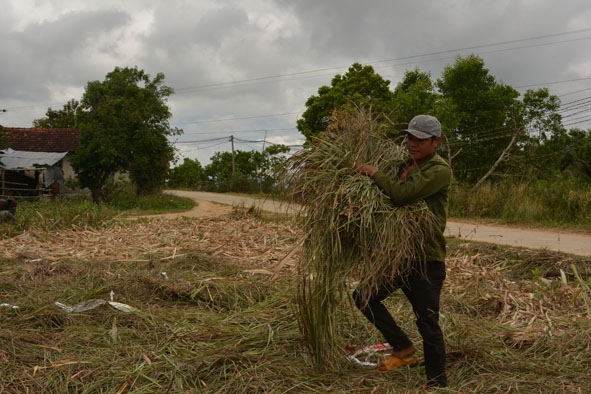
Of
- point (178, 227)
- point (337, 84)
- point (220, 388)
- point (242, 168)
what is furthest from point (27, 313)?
point (242, 168)

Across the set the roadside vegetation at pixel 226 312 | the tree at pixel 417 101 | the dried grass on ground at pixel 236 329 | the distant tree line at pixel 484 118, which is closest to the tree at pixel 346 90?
the distant tree line at pixel 484 118

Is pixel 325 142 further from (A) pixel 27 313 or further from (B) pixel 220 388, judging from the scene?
(A) pixel 27 313

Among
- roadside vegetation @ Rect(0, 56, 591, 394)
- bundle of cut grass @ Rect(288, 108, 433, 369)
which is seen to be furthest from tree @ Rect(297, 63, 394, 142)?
bundle of cut grass @ Rect(288, 108, 433, 369)

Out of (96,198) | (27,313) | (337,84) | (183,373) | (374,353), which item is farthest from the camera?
(337,84)

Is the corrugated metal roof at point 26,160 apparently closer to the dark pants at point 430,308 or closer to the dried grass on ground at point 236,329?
the dried grass on ground at point 236,329

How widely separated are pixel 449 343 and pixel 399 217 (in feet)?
4.59

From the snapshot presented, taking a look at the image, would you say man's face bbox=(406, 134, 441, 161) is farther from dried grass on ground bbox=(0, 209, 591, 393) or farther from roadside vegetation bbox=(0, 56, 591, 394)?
dried grass on ground bbox=(0, 209, 591, 393)

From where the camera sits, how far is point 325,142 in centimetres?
357

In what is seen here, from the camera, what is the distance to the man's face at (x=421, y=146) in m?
3.32

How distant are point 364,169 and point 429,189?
1.34 ft

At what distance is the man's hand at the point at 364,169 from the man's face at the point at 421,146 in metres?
0.26

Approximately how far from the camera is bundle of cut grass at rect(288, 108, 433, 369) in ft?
10.5

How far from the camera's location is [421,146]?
3.32 m

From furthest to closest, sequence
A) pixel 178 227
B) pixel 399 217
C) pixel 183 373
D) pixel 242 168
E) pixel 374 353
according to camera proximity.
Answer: pixel 242 168, pixel 178 227, pixel 374 353, pixel 183 373, pixel 399 217
